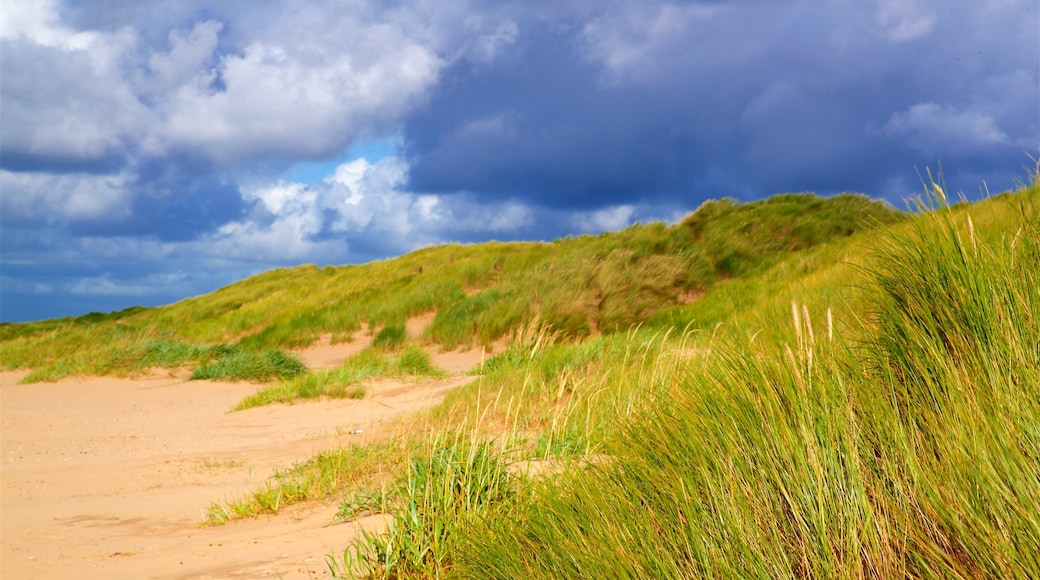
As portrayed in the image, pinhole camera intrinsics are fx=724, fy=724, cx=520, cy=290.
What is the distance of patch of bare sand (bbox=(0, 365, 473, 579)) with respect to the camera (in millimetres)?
3303

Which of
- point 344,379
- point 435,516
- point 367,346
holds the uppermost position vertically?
point 367,346

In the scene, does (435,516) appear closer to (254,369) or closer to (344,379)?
(344,379)

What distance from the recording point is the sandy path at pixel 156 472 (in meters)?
3.30

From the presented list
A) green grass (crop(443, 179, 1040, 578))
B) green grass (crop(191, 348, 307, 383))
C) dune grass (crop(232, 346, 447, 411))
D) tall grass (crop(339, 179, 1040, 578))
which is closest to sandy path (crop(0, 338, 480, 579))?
dune grass (crop(232, 346, 447, 411))

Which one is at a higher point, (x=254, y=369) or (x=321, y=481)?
(x=254, y=369)

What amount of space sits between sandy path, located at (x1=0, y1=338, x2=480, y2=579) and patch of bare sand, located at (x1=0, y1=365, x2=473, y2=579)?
0.01 meters

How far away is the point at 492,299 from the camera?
11984mm

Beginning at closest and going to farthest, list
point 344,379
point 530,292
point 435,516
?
point 435,516
point 344,379
point 530,292

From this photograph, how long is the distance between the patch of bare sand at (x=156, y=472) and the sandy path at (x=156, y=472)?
0.04 ft

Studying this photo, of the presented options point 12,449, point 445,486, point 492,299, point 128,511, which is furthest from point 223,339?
point 445,486

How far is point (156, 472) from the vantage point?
5.56 meters

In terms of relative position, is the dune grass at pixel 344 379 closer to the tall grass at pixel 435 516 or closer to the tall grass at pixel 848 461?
the tall grass at pixel 435 516

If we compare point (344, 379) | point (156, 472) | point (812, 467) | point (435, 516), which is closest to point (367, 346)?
point (344, 379)

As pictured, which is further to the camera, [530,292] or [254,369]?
[530,292]
